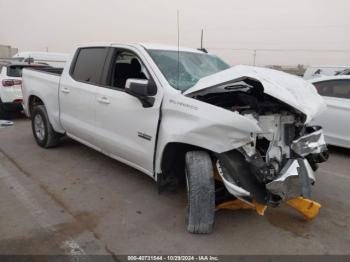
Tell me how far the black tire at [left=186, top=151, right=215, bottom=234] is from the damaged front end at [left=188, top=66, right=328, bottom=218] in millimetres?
129

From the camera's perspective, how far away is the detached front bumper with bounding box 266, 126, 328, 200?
3.11 meters

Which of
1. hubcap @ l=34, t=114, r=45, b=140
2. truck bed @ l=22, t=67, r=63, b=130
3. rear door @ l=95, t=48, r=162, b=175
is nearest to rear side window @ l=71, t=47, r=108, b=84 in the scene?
rear door @ l=95, t=48, r=162, b=175

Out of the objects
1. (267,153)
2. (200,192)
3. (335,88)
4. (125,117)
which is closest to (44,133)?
(125,117)

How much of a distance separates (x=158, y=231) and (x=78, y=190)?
58.3 inches

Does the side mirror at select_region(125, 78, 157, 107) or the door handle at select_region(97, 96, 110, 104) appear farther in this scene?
the door handle at select_region(97, 96, 110, 104)

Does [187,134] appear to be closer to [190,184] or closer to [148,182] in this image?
[190,184]

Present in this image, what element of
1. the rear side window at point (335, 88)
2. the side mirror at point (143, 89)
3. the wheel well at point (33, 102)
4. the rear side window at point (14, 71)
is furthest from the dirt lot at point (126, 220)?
the rear side window at point (14, 71)

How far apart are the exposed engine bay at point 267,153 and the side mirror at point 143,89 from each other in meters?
0.56

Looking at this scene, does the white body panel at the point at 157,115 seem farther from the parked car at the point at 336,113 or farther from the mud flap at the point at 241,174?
the parked car at the point at 336,113

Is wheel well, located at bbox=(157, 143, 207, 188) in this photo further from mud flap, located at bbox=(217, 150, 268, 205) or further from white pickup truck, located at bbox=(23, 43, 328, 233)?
mud flap, located at bbox=(217, 150, 268, 205)

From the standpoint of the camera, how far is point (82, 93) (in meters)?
5.03

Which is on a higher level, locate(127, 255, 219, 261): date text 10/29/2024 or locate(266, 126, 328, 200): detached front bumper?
locate(266, 126, 328, 200): detached front bumper

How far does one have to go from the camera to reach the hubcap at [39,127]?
20.6 ft

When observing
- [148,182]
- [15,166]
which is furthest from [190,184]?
[15,166]
